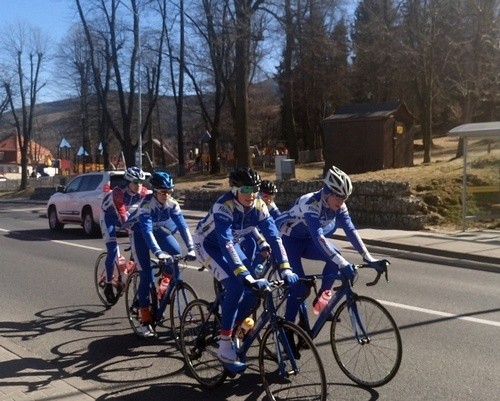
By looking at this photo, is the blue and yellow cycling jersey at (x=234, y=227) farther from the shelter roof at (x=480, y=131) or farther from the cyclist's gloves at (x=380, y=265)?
the shelter roof at (x=480, y=131)

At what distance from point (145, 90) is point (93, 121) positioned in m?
18.2

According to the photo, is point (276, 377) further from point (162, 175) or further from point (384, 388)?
point (162, 175)

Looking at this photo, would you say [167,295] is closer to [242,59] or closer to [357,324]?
[357,324]

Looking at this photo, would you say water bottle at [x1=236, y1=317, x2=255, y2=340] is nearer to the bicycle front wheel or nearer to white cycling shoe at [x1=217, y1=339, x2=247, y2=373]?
white cycling shoe at [x1=217, y1=339, x2=247, y2=373]

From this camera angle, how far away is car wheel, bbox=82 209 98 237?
19.7 meters

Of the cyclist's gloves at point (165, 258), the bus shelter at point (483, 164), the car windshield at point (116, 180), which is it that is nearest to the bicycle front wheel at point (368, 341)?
the cyclist's gloves at point (165, 258)

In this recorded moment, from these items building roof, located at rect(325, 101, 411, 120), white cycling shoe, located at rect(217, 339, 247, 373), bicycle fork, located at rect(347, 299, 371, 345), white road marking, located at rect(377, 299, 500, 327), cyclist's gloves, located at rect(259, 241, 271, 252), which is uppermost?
building roof, located at rect(325, 101, 411, 120)

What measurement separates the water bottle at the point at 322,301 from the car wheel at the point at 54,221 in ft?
54.0

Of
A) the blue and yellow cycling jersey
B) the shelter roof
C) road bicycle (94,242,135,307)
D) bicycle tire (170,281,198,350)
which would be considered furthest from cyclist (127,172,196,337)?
the shelter roof

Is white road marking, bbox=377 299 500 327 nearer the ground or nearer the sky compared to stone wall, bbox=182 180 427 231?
nearer the ground

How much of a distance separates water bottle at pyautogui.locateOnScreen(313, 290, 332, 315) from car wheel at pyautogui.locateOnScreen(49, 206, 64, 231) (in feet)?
54.0

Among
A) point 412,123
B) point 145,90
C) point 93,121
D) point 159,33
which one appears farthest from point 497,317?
point 93,121

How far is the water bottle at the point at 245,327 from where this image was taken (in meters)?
5.71

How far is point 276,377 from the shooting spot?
5.36 metres
